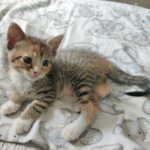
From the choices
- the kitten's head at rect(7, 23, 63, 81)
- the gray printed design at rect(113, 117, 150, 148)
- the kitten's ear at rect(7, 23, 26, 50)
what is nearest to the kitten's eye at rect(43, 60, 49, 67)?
the kitten's head at rect(7, 23, 63, 81)

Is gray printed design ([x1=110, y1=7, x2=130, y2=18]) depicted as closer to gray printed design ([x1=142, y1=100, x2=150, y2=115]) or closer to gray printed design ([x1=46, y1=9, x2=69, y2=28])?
gray printed design ([x1=46, y1=9, x2=69, y2=28])

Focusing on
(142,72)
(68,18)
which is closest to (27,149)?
(142,72)

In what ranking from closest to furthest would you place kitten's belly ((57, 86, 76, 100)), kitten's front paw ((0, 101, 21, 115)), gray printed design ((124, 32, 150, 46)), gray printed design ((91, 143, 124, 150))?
gray printed design ((91, 143, 124, 150)) < kitten's front paw ((0, 101, 21, 115)) < kitten's belly ((57, 86, 76, 100)) < gray printed design ((124, 32, 150, 46))

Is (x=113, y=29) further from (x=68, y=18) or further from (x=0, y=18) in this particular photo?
(x=0, y=18)

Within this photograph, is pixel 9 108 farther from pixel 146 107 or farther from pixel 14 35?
pixel 146 107

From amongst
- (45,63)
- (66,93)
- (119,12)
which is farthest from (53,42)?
(119,12)

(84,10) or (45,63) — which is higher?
(45,63)
